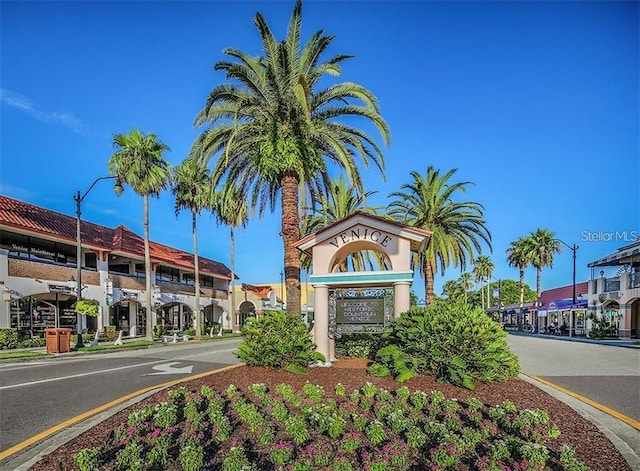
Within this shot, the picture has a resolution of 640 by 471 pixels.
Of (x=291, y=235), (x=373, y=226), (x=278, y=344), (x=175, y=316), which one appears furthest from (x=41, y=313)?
(x=373, y=226)

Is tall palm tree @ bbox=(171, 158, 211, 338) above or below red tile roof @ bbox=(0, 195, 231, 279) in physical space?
above

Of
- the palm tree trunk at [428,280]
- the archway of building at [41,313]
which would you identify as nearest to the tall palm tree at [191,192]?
the archway of building at [41,313]

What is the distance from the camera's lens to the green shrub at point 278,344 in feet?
30.7

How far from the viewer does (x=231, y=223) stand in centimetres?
4394

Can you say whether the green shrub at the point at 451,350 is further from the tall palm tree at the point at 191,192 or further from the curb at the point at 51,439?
the tall palm tree at the point at 191,192

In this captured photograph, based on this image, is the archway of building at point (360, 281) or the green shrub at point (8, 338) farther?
the green shrub at point (8, 338)

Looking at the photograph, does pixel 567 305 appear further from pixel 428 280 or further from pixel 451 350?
pixel 451 350

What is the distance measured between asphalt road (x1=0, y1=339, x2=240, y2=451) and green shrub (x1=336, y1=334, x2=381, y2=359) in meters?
4.48

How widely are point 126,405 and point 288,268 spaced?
6.28 metres

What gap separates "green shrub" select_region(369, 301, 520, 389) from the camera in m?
7.98

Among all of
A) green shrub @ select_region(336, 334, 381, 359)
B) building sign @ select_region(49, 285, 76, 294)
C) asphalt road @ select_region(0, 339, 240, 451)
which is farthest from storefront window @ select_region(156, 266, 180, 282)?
green shrub @ select_region(336, 334, 381, 359)

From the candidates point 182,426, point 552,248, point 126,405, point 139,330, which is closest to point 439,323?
point 182,426

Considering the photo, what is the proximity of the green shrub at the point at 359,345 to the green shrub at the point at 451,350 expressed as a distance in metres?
2.50

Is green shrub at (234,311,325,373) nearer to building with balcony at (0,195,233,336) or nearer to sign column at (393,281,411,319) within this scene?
sign column at (393,281,411,319)
